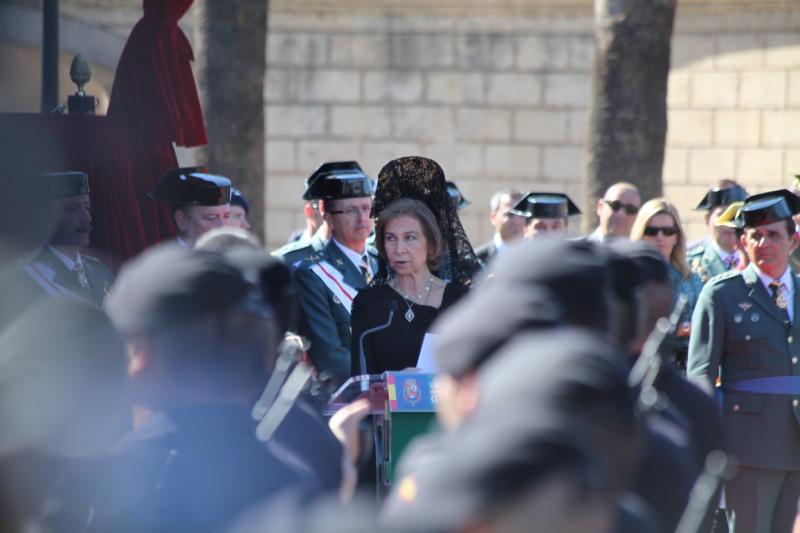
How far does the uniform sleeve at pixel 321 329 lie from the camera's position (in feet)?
20.0

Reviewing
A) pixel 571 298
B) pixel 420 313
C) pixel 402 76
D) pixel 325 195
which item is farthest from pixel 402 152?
pixel 571 298

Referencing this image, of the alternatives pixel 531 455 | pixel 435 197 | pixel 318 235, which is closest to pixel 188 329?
pixel 531 455

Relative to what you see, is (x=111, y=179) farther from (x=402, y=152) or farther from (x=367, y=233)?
(x=402, y=152)

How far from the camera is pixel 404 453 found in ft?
16.3

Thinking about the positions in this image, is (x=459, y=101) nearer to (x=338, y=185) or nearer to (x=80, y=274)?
(x=338, y=185)

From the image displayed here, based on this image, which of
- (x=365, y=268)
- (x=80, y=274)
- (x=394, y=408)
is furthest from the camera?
(x=365, y=268)

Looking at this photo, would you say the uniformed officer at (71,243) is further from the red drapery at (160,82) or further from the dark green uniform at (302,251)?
the dark green uniform at (302,251)

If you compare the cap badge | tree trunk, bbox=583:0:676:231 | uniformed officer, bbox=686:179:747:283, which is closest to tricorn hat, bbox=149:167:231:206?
the cap badge

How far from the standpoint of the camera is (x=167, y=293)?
2.70 metres

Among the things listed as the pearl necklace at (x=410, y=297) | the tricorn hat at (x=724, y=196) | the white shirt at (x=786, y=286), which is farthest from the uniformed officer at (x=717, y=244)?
the pearl necklace at (x=410, y=297)

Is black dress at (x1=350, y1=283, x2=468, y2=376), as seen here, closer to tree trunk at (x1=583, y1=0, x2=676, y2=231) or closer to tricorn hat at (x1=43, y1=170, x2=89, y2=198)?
tricorn hat at (x1=43, y1=170, x2=89, y2=198)

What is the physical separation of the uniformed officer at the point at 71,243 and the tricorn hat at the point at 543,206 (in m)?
4.01

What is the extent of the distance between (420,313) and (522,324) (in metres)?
3.34

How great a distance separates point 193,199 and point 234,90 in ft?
14.2
